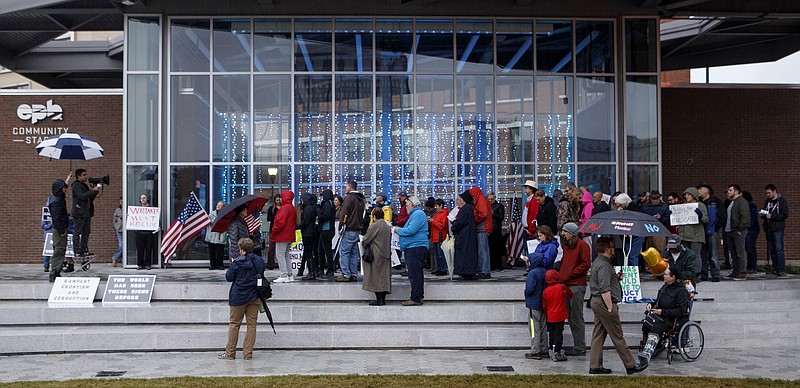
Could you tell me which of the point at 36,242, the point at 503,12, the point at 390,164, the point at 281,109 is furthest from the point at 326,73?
the point at 36,242

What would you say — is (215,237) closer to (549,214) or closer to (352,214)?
(352,214)

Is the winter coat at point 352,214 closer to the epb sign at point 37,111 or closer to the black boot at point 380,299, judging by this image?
the black boot at point 380,299

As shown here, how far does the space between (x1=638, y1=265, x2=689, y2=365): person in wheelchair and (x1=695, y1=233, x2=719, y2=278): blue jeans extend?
14.8 ft

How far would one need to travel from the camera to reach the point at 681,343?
11.7 m

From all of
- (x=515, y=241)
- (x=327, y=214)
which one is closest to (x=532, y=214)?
(x=515, y=241)

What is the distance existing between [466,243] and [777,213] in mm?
6267

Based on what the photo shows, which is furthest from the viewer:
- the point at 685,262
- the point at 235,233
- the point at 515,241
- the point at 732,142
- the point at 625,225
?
the point at 732,142

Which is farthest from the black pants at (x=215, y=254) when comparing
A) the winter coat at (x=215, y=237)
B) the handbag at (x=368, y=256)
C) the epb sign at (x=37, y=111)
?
the epb sign at (x=37, y=111)

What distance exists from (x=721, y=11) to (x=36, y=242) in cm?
1831

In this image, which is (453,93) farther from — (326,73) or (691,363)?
(691,363)

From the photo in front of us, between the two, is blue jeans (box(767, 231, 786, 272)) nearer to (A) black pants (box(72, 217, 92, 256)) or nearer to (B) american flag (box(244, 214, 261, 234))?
(B) american flag (box(244, 214, 261, 234))

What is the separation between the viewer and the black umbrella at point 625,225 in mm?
11867

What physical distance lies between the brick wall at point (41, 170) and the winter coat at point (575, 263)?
14.5 m

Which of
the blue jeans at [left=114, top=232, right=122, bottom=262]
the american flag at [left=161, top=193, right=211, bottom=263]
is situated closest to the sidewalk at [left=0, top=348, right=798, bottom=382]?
the american flag at [left=161, top=193, right=211, bottom=263]
